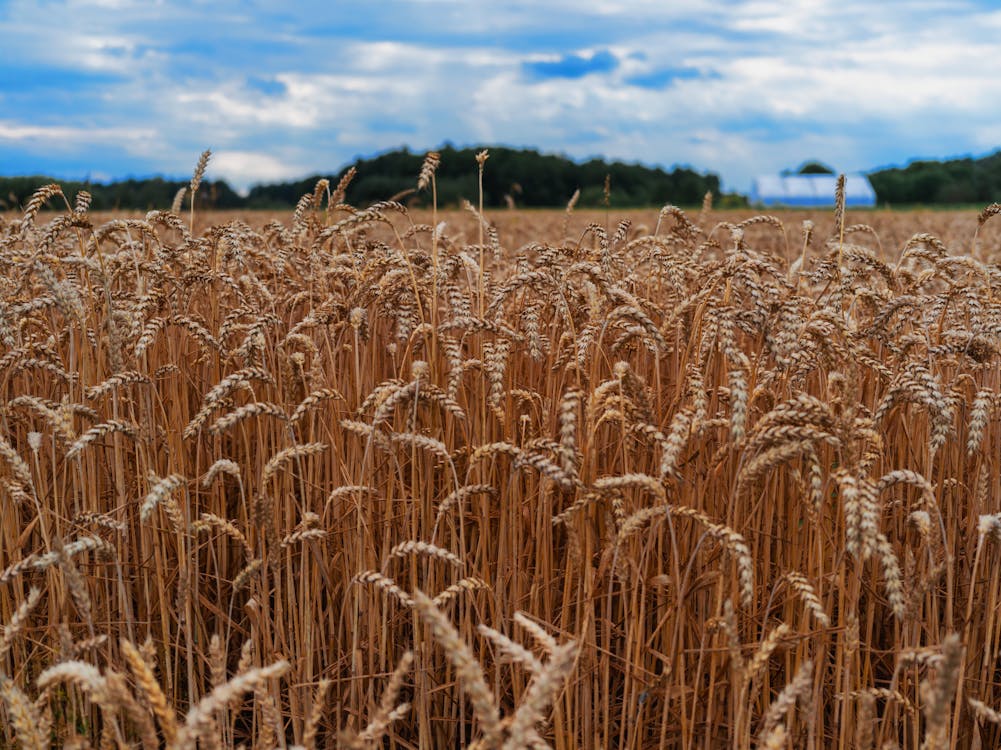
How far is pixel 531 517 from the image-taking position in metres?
2.63

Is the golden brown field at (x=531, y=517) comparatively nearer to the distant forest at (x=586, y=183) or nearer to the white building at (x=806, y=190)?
the distant forest at (x=586, y=183)

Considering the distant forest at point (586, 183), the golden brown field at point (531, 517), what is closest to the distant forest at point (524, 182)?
the distant forest at point (586, 183)

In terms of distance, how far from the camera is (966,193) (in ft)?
150

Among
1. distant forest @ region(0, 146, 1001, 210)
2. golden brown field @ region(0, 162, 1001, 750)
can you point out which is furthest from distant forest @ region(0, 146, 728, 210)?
golden brown field @ region(0, 162, 1001, 750)

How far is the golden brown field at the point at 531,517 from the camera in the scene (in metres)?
2.06

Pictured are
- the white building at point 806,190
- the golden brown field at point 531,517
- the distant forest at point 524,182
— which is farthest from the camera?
the white building at point 806,190

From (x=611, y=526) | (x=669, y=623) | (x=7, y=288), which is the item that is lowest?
(x=669, y=623)

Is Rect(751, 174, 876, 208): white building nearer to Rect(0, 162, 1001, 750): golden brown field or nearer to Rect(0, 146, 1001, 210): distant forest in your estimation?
Rect(0, 146, 1001, 210): distant forest

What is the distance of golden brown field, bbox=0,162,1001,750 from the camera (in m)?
2.06

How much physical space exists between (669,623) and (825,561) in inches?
20.5

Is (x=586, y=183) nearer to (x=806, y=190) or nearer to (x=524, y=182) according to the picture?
(x=524, y=182)

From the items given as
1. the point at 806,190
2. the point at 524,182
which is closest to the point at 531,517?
the point at 524,182

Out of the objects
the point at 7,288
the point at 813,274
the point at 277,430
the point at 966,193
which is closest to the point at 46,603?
the point at 277,430

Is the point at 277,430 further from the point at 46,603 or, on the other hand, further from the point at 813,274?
the point at 813,274
